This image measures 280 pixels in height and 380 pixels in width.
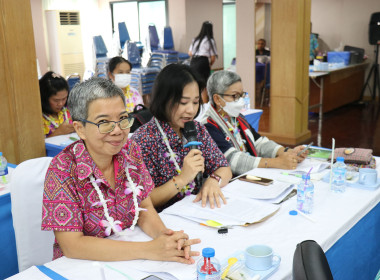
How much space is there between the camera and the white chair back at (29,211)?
1734 millimetres

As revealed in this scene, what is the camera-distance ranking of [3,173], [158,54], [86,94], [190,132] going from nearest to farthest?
1. [86,94]
2. [190,132]
3. [3,173]
4. [158,54]

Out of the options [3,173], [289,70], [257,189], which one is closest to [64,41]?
[289,70]

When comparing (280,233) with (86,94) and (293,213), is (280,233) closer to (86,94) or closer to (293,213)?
(293,213)

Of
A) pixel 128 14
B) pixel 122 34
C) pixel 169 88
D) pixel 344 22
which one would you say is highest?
pixel 128 14

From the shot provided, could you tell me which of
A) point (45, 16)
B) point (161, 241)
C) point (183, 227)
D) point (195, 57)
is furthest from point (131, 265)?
point (45, 16)

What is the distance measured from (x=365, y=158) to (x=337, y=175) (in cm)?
41

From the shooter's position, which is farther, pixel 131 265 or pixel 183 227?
pixel 183 227

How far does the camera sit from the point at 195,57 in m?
8.30

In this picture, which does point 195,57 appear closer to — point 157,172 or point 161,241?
point 157,172

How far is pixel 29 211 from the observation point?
5.74 feet

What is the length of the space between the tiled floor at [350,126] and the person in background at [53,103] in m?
3.47

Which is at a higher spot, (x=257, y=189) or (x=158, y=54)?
(x=158, y=54)

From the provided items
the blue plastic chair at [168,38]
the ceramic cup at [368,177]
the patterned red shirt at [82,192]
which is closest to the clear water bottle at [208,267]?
the patterned red shirt at [82,192]

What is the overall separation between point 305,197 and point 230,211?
36cm
